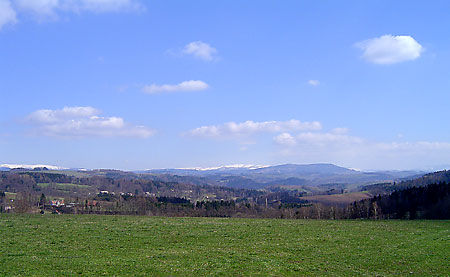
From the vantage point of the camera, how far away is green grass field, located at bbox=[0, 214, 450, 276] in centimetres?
1766

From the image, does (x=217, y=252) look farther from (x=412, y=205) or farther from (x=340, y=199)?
(x=340, y=199)

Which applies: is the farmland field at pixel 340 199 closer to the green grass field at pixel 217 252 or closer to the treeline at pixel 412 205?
the treeline at pixel 412 205

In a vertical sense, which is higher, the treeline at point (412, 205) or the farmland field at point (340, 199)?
the treeline at point (412, 205)

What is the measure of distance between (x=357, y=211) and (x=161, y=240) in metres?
51.1

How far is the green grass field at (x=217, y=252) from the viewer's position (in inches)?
695

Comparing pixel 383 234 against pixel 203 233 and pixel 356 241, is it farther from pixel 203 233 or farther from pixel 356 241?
pixel 203 233

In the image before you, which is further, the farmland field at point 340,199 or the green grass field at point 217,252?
the farmland field at point 340,199

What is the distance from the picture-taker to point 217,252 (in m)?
22.0

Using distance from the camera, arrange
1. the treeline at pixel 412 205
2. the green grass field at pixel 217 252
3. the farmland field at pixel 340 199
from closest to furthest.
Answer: the green grass field at pixel 217 252 → the treeline at pixel 412 205 → the farmland field at pixel 340 199

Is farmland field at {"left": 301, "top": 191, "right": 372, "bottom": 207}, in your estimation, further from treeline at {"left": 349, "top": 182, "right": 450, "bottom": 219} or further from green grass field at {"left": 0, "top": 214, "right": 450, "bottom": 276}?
green grass field at {"left": 0, "top": 214, "right": 450, "bottom": 276}

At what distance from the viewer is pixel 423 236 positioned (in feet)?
97.7

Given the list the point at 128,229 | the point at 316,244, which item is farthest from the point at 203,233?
the point at 316,244

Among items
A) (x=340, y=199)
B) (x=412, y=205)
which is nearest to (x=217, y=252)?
(x=412, y=205)

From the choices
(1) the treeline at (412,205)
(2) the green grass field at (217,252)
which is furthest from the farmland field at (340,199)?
(2) the green grass field at (217,252)
